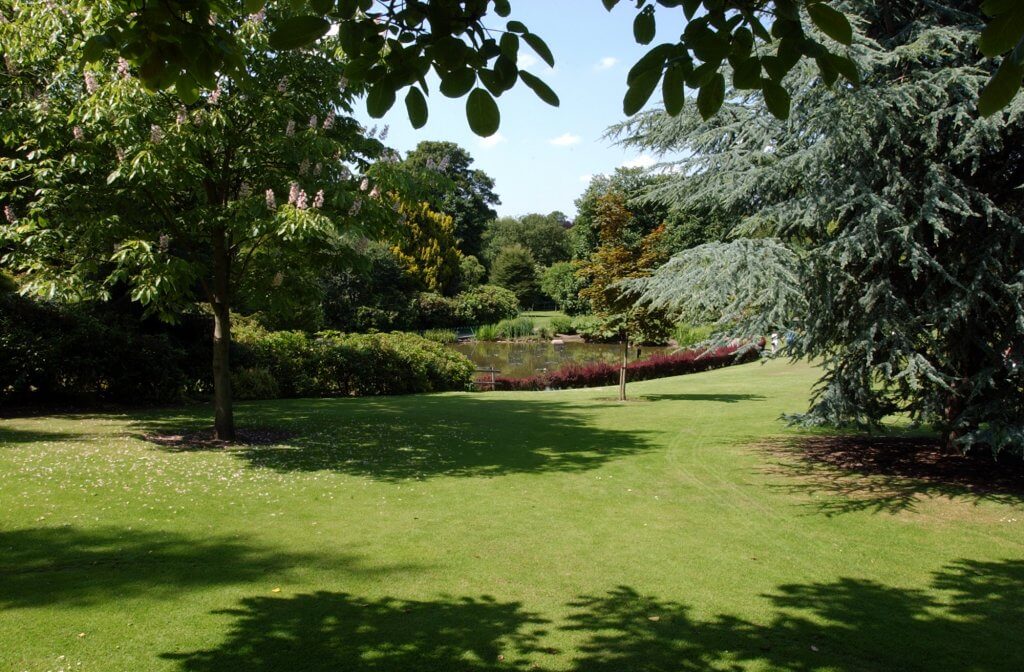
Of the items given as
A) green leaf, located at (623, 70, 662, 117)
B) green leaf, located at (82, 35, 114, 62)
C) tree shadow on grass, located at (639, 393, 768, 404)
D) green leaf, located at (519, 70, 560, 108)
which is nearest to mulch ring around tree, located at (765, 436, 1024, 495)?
tree shadow on grass, located at (639, 393, 768, 404)

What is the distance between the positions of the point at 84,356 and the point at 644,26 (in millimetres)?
13525

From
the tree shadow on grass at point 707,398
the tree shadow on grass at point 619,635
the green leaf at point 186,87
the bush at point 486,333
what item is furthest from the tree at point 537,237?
the green leaf at point 186,87

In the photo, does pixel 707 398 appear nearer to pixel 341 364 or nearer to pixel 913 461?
pixel 913 461

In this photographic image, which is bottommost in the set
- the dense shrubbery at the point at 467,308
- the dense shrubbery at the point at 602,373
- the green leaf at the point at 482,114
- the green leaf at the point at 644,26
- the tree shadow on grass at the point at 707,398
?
the tree shadow on grass at the point at 707,398

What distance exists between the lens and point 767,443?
40.0ft

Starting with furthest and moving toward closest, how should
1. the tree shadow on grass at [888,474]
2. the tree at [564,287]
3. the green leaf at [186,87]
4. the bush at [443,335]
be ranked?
the tree at [564,287] < the bush at [443,335] < the tree shadow on grass at [888,474] < the green leaf at [186,87]

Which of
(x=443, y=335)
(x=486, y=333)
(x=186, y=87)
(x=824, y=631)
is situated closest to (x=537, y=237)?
(x=486, y=333)

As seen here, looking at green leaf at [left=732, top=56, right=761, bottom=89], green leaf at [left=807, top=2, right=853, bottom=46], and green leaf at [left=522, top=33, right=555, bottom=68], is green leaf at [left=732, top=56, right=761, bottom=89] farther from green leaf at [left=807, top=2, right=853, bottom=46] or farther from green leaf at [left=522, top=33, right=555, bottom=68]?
green leaf at [left=522, top=33, right=555, bottom=68]

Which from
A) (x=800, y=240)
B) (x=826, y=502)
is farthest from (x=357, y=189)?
(x=826, y=502)

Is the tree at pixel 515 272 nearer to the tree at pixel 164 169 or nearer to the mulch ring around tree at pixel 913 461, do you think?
the mulch ring around tree at pixel 913 461

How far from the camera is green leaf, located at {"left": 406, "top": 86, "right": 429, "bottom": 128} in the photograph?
2930 mm

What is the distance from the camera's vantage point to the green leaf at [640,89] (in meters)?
2.68

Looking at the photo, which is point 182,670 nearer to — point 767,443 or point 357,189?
point 357,189

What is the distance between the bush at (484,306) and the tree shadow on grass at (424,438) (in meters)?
30.5
